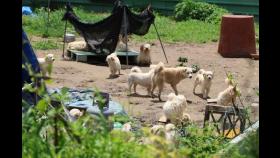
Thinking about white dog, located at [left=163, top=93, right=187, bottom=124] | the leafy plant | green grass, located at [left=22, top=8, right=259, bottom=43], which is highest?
green grass, located at [left=22, top=8, right=259, bottom=43]

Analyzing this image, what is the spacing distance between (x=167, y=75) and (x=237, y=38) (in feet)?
17.2

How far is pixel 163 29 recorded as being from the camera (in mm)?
18781

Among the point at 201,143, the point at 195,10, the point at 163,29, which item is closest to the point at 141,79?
the point at 201,143

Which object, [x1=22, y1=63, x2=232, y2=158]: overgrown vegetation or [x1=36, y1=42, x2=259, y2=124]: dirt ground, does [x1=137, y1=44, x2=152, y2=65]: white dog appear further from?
[x1=22, y1=63, x2=232, y2=158]: overgrown vegetation

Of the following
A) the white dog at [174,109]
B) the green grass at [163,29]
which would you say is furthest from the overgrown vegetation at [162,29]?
the white dog at [174,109]

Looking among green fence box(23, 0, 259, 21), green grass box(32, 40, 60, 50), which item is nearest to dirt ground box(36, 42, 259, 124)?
green grass box(32, 40, 60, 50)

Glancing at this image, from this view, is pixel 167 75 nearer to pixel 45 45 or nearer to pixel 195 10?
pixel 45 45

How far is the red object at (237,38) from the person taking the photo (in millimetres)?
15539

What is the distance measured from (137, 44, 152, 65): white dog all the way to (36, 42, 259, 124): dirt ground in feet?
1.06

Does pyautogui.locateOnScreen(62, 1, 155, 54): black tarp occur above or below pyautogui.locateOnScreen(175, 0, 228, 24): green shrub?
below

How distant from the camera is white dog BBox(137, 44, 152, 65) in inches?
546

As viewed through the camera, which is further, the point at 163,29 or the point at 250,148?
the point at 163,29

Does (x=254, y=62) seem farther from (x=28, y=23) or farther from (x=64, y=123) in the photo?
(x=64, y=123)
